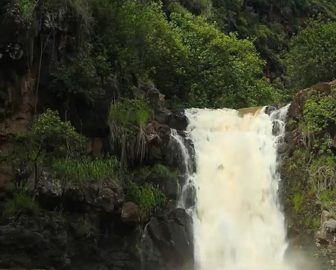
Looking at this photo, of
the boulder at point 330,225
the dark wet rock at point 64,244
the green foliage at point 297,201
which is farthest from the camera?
the green foliage at point 297,201

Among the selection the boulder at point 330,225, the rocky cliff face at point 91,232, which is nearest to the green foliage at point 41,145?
the rocky cliff face at point 91,232

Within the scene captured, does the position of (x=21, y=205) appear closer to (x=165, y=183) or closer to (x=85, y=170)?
(x=85, y=170)

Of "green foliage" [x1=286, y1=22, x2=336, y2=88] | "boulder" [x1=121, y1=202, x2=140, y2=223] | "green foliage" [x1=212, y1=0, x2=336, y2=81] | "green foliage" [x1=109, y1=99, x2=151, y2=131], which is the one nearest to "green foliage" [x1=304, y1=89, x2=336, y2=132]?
"green foliage" [x1=109, y1=99, x2=151, y2=131]

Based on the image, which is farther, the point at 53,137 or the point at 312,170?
the point at 312,170

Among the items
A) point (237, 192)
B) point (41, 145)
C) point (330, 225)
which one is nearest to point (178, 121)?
point (237, 192)

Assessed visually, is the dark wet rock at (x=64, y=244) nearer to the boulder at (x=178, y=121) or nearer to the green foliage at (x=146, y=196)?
the green foliage at (x=146, y=196)

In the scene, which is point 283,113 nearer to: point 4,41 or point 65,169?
point 65,169

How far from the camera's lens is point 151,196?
18.8 m

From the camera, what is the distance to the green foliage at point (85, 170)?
1753cm

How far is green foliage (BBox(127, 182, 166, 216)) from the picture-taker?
18562 mm

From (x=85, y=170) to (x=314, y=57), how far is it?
53.7 feet

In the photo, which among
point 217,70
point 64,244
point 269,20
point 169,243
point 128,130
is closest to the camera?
point 64,244

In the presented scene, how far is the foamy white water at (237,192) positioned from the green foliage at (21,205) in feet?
19.1

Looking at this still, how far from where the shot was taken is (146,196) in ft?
61.6
